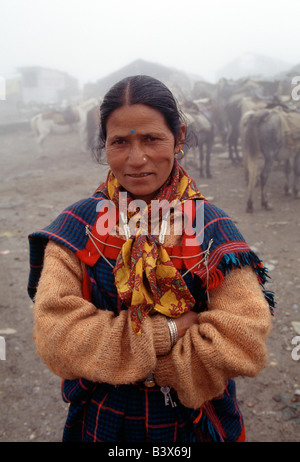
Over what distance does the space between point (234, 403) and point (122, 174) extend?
3.08 ft

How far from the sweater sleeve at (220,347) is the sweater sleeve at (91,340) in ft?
0.21

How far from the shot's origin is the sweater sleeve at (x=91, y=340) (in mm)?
961

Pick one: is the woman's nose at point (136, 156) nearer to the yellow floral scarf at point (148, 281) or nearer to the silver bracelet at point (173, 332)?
the yellow floral scarf at point (148, 281)

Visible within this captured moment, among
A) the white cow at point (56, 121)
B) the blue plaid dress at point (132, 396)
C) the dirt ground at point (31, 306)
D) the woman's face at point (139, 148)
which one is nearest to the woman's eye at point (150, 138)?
the woman's face at point (139, 148)

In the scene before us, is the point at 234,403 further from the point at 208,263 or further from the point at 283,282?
the point at 283,282

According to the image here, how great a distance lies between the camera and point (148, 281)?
3.43 ft

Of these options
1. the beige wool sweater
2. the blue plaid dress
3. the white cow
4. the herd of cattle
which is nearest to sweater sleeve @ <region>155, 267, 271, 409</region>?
the beige wool sweater

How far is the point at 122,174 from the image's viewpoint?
3.72ft

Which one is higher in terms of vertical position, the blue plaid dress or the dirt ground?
the blue plaid dress

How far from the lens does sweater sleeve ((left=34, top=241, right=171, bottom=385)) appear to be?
96 cm

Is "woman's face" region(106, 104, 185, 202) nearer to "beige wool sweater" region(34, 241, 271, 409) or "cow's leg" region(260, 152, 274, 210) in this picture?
"beige wool sweater" region(34, 241, 271, 409)

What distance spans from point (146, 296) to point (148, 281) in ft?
0.17

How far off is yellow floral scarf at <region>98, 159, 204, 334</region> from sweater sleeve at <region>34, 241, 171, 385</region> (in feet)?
0.13

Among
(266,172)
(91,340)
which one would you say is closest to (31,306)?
(91,340)
